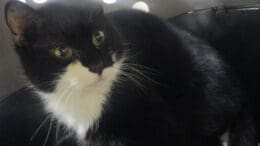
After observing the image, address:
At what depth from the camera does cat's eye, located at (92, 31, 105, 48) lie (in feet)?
3.15

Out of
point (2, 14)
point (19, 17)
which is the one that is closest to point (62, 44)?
point (19, 17)

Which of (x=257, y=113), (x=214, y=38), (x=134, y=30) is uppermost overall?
(x=134, y=30)

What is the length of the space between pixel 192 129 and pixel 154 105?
0.51 ft

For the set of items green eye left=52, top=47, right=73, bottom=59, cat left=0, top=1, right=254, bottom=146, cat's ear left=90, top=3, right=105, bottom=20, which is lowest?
cat left=0, top=1, right=254, bottom=146

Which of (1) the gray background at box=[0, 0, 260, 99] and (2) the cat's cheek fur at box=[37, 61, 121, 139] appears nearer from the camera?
(2) the cat's cheek fur at box=[37, 61, 121, 139]

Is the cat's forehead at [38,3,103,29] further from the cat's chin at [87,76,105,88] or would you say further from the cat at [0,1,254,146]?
the cat's chin at [87,76,105,88]

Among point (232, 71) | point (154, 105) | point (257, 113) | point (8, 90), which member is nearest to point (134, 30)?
point (154, 105)

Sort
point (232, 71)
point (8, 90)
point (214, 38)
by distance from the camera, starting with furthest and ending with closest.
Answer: point (8, 90), point (214, 38), point (232, 71)

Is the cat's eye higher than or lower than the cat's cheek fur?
higher

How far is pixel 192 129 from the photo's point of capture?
3.85ft

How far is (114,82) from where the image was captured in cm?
105

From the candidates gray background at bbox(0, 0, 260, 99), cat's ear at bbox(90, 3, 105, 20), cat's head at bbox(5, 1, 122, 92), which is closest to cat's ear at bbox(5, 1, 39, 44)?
cat's head at bbox(5, 1, 122, 92)

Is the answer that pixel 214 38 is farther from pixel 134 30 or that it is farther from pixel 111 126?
pixel 111 126

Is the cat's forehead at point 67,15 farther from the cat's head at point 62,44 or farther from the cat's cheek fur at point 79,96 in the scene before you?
the cat's cheek fur at point 79,96
